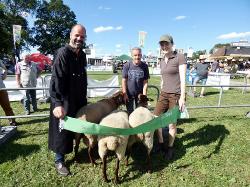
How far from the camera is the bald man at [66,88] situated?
3.85 meters

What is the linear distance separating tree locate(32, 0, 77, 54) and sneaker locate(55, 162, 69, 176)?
211 feet

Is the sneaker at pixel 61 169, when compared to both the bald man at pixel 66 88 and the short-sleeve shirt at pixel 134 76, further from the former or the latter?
the short-sleeve shirt at pixel 134 76

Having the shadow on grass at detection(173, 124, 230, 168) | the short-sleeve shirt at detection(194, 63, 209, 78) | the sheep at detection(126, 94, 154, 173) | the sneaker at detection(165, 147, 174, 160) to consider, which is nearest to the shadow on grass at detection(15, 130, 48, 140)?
the sheep at detection(126, 94, 154, 173)

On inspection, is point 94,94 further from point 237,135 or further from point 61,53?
point 61,53

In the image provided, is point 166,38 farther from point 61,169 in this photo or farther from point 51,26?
point 51,26

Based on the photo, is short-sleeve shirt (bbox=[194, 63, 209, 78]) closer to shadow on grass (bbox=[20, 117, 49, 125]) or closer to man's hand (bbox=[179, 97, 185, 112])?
shadow on grass (bbox=[20, 117, 49, 125])

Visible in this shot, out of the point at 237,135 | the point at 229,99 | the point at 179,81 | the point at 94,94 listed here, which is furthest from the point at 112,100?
the point at 229,99

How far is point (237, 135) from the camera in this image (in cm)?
622

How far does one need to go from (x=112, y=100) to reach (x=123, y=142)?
1.38 m

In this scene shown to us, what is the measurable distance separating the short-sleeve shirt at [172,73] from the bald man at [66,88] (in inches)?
58.3

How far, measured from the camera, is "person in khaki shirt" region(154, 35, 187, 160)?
14.8 ft

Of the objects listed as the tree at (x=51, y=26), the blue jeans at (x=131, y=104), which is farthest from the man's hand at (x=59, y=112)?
the tree at (x=51, y=26)

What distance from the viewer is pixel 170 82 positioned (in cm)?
484

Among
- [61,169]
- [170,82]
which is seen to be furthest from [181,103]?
[61,169]
